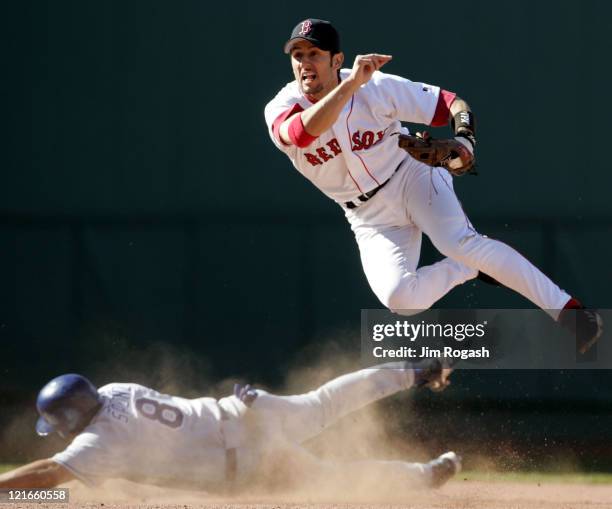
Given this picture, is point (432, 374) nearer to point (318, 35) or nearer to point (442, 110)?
point (442, 110)

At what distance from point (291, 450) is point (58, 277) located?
3546mm

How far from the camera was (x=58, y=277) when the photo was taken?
8.33 meters

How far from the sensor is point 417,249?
5.37m

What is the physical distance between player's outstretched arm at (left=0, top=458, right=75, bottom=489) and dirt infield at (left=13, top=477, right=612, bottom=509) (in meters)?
0.57

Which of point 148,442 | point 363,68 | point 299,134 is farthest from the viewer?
point 148,442

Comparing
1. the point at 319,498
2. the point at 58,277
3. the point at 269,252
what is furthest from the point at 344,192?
the point at 58,277

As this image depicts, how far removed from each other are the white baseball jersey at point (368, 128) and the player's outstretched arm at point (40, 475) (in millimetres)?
1720

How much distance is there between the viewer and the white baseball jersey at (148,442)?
4.78 metres

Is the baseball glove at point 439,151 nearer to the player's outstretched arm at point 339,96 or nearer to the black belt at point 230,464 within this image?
the player's outstretched arm at point 339,96

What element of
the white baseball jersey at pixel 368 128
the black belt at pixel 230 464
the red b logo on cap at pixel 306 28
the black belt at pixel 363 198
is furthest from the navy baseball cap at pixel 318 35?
the black belt at pixel 230 464

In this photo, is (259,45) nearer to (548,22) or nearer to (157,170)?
(157,170)

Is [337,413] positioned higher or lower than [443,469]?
higher

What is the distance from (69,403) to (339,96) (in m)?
1.76

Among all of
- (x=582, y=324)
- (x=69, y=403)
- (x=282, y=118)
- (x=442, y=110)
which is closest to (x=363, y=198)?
(x=442, y=110)
